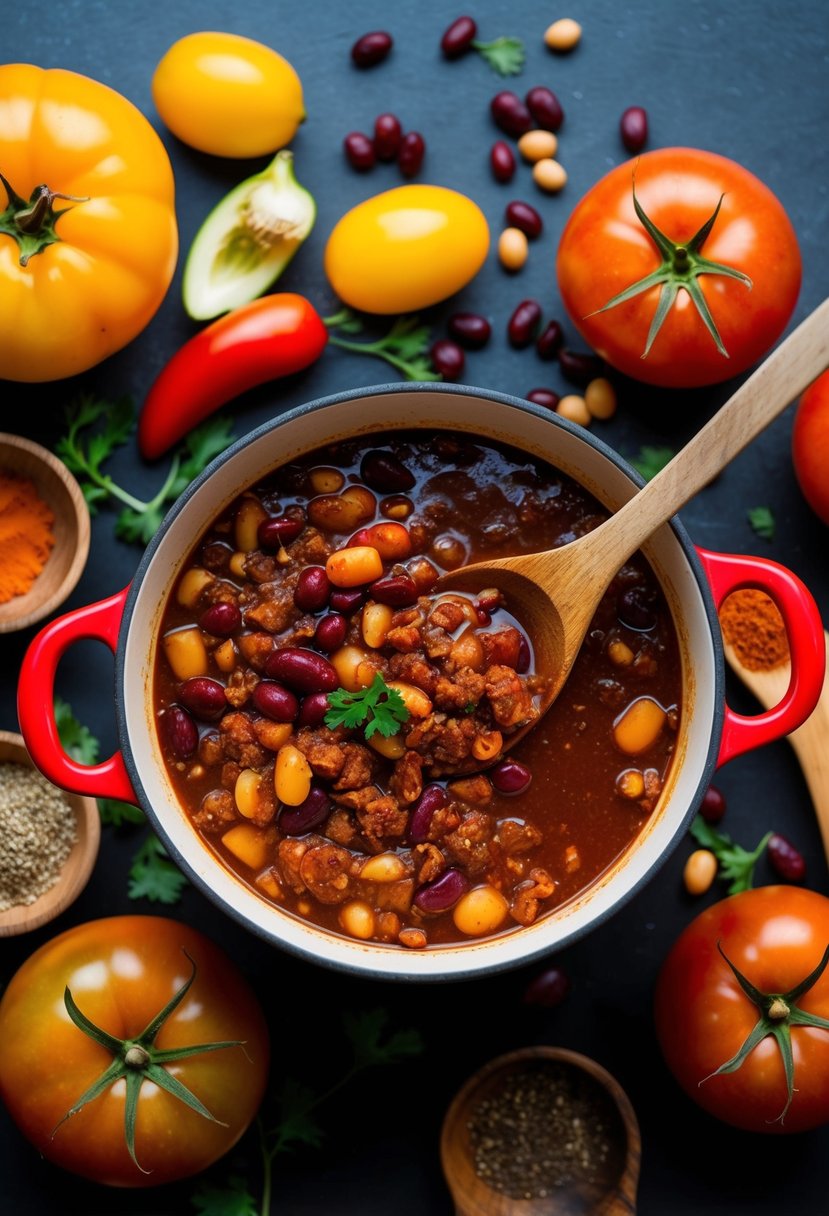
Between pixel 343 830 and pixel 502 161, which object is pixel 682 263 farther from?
pixel 343 830

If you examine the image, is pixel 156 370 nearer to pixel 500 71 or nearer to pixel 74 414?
pixel 74 414

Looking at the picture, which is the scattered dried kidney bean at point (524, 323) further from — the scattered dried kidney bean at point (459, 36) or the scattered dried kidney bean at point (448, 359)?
the scattered dried kidney bean at point (459, 36)

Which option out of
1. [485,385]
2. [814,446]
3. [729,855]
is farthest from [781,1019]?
[485,385]

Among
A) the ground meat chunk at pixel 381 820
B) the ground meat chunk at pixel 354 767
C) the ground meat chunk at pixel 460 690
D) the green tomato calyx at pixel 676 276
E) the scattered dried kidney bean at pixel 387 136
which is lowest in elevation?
the ground meat chunk at pixel 381 820

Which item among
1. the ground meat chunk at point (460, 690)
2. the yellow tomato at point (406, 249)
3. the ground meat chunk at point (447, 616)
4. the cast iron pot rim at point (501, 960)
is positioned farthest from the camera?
the yellow tomato at point (406, 249)

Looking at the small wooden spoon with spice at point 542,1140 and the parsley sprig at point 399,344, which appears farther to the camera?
the parsley sprig at point 399,344

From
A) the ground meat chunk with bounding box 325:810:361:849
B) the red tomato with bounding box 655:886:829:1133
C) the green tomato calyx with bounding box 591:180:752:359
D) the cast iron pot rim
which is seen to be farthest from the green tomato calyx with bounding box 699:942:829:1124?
the green tomato calyx with bounding box 591:180:752:359

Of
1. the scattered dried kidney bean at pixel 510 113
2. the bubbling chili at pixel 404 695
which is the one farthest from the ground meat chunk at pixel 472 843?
the scattered dried kidney bean at pixel 510 113
